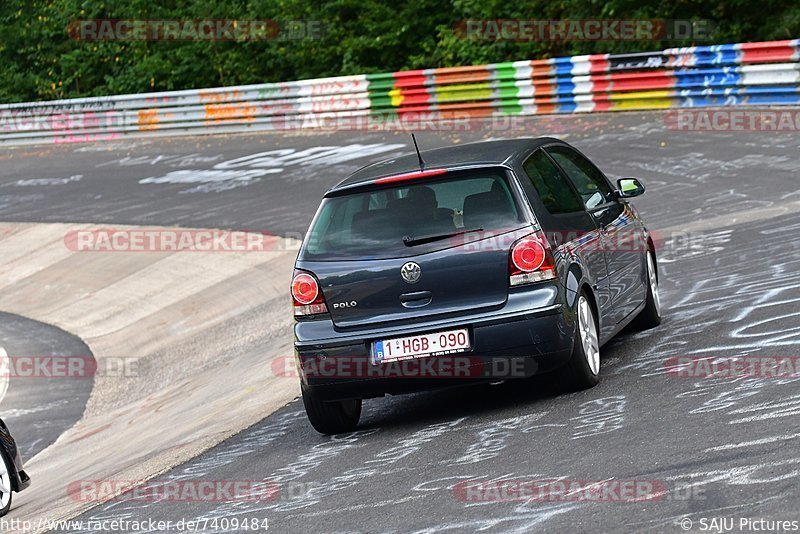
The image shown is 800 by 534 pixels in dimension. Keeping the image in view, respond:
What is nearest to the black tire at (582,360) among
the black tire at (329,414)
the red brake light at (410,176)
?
the red brake light at (410,176)

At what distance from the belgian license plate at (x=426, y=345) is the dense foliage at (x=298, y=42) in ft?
66.8

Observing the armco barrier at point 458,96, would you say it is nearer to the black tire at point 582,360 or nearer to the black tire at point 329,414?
the black tire at point 582,360

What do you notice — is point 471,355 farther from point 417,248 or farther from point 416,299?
point 417,248

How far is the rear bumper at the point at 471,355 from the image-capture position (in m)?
7.63

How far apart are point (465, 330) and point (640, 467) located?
5.85 ft

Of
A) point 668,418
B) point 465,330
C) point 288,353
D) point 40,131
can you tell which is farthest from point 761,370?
point 40,131

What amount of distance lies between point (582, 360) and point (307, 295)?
5.46 ft

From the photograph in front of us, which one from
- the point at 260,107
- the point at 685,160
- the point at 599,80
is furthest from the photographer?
the point at 260,107

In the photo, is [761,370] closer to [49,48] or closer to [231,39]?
[231,39]

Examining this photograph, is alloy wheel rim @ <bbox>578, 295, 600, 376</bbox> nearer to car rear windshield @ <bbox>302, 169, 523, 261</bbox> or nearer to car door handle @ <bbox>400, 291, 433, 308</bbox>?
car rear windshield @ <bbox>302, 169, 523, 261</bbox>

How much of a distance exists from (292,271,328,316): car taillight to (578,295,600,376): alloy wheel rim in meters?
1.51

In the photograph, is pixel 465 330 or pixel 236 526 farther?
pixel 465 330

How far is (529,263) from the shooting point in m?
7.71

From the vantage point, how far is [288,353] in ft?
38.3
